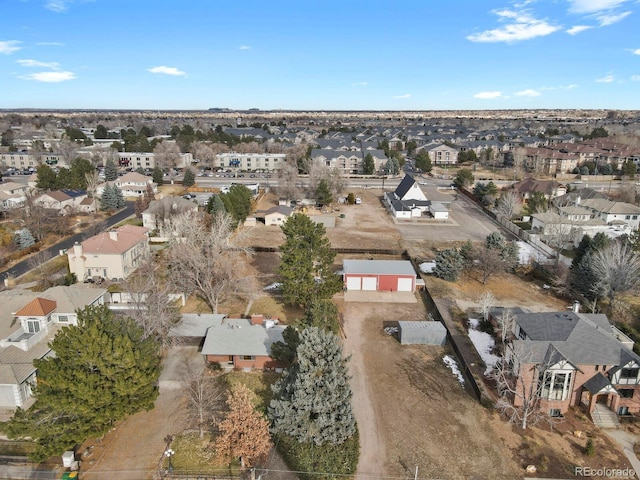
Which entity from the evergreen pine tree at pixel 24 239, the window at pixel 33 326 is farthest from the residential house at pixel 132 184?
the window at pixel 33 326

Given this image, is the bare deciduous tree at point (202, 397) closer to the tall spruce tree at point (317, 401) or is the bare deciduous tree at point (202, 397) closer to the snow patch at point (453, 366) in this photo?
the tall spruce tree at point (317, 401)

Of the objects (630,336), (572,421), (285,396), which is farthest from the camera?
(630,336)

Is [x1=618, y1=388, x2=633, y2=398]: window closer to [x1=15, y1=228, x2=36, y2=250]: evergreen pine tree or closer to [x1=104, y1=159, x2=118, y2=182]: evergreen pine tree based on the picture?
[x1=15, y1=228, x2=36, y2=250]: evergreen pine tree

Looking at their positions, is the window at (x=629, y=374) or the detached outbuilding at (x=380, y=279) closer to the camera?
the window at (x=629, y=374)

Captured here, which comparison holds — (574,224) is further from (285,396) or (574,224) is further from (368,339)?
(285,396)

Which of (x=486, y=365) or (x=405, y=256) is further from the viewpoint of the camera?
(x=405, y=256)

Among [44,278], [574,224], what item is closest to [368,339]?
[44,278]
